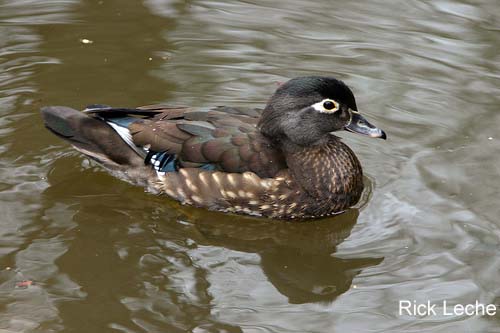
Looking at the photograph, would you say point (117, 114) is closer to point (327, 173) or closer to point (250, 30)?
point (327, 173)

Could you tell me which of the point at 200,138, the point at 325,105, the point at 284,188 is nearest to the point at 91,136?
the point at 200,138

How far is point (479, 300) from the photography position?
248 inches

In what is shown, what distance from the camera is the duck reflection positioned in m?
6.66

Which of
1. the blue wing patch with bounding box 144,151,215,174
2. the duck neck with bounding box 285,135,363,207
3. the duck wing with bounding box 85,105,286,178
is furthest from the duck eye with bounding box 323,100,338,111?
the blue wing patch with bounding box 144,151,215,174

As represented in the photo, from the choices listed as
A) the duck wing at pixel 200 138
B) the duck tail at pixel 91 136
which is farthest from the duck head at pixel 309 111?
the duck tail at pixel 91 136

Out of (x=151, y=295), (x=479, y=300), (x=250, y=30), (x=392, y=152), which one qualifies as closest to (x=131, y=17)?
(x=250, y=30)

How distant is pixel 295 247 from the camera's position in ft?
23.7

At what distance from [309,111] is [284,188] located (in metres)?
0.65

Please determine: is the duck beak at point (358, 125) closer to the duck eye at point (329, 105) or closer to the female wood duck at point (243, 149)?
the female wood duck at point (243, 149)

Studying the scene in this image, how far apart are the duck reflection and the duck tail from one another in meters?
0.72

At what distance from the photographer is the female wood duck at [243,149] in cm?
751

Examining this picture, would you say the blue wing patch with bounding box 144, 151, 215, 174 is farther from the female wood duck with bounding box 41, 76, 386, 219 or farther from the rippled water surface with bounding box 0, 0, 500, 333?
the rippled water surface with bounding box 0, 0, 500, 333

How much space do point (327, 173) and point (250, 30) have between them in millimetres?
3278

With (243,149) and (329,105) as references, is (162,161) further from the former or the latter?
(329,105)
